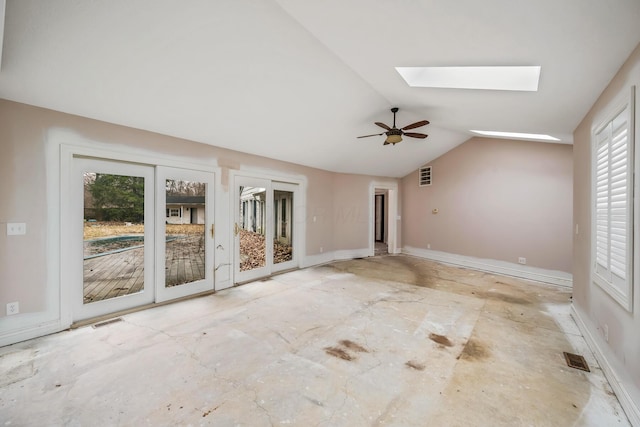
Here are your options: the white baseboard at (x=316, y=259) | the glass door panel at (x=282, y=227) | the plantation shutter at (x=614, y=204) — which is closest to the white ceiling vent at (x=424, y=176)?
the white baseboard at (x=316, y=259)

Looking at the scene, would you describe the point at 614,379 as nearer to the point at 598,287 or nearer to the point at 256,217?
the point at 598,287

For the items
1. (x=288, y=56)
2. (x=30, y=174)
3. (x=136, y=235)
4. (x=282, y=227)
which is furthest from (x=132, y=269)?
(x=288, y=56)

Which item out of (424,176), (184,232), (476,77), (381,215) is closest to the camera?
(476,77)

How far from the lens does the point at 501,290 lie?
14.1ft

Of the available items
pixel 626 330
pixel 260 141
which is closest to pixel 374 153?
pixel 260 141

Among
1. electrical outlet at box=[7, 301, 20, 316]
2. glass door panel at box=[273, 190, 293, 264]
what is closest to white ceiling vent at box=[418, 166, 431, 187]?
glass door panel at box=[273, 190, 293, 264]

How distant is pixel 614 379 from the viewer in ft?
6.20

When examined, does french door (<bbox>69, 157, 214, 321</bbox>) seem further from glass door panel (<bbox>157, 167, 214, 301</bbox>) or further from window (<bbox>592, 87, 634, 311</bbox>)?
window (<bbox>592, 87, 634, 311</bbox>)

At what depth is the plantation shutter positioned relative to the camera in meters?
1.81

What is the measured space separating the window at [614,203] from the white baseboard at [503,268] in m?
2.87

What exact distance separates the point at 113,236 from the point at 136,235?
237mm

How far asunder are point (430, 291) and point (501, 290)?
1.31m

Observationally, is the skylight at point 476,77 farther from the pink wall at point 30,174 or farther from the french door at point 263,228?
the pink wall at point 30,174

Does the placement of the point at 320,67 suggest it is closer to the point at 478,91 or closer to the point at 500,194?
the point at 478,91
